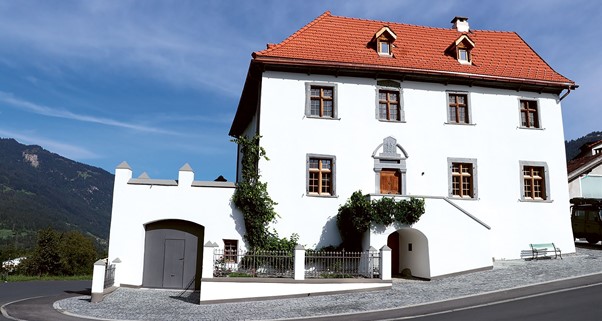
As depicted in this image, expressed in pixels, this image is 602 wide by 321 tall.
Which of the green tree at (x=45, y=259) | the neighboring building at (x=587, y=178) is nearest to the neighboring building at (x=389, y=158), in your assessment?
the neighboring building at (x=587, y=178)

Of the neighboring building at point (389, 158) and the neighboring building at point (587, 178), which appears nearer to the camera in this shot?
the neighboring building at point (389, 158)

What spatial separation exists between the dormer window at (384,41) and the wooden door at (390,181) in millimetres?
5534

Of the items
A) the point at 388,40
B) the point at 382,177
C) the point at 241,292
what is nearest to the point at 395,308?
the point at 241,292

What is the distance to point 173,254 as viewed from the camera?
18.4 metres

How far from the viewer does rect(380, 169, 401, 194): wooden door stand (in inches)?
789

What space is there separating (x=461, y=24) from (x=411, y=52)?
5.67m

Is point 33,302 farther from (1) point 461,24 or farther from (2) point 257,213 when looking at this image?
(1) point 461,24

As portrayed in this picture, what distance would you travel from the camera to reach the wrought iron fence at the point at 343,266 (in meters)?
16.3

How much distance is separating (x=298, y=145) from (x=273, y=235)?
12.8 feet

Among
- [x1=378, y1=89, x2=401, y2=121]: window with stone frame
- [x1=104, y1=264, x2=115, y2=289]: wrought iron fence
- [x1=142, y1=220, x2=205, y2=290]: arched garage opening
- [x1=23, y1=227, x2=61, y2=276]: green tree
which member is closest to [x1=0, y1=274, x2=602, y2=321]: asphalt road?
[x1=104, y1=264, x2=115, y2=289]: wrought iron fence

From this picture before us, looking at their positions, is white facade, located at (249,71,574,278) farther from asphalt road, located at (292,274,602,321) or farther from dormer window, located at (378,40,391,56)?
asphalt road, located at (292,274,602,321)

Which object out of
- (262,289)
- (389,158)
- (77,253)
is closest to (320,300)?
(262,289)

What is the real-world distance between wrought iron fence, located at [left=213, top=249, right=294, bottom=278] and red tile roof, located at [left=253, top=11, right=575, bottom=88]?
810 cm

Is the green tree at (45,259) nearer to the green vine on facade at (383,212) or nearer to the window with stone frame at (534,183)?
the green vine on facade at (383,212)
